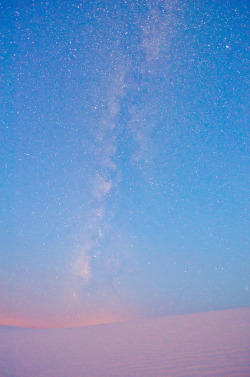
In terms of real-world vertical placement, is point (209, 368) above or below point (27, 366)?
below

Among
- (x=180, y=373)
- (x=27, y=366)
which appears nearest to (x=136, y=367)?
(x=180, y=373)

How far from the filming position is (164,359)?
6.51m

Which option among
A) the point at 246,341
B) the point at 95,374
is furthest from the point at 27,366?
the point at 246,341

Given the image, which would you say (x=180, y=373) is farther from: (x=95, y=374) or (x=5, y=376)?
(x=5, y=376)

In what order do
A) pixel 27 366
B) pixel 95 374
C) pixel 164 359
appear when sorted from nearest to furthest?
pixel 95 374
pixel 164 359
pixel 27 366

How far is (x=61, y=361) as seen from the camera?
24.4ft

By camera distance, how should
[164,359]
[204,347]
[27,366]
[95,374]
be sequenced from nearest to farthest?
[95,374]
[164,359]
[27,366]
[204,347]

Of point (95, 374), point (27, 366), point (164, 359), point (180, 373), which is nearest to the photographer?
point (180, 373)

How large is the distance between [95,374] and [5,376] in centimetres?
265

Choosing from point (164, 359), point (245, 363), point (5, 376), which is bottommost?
point (245, 363)

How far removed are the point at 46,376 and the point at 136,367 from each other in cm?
256

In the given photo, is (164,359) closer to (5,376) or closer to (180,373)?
(180,373)

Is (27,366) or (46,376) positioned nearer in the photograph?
(46,376)

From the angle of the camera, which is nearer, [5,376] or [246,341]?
[5,376]
